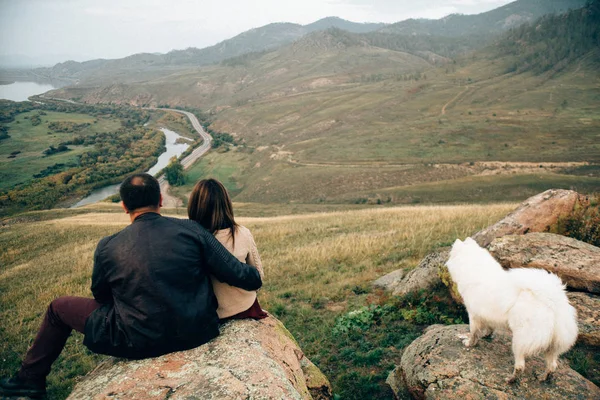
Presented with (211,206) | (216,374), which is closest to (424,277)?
(211,206)

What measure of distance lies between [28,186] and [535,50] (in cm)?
→ 23592

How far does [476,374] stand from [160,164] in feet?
380

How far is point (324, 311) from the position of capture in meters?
8.87

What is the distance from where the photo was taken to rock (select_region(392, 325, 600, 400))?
4.27 m

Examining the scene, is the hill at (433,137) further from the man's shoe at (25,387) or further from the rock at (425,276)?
the man's shoe at (25,387)

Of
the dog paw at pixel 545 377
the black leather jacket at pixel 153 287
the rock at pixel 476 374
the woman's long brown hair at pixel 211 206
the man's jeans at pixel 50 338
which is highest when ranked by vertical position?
the woman's long brown hair at pixel 211 206

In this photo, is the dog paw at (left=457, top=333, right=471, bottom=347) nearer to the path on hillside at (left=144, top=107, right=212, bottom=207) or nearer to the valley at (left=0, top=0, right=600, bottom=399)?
the valley at (left=0, top=0, right=600, bottom=399)

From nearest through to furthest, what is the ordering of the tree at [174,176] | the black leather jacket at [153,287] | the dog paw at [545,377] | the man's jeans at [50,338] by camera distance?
the black leather jacket at [153,287]
the dog paw at [545,377]
the man's jeans at [50,338]
the tree at [174,176]

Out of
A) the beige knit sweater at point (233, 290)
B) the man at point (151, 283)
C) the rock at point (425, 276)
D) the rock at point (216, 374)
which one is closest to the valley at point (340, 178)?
the rock at point (425, 276)

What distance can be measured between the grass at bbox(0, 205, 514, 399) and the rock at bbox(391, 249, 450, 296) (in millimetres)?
444

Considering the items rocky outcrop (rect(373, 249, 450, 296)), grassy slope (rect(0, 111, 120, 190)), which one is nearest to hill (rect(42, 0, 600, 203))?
rocky outcrop (rect(373, 249, 450, 296))

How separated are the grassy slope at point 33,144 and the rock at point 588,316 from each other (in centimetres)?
10913

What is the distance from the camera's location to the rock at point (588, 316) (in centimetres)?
551

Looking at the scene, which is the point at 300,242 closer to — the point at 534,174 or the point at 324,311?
the point at 324,311
